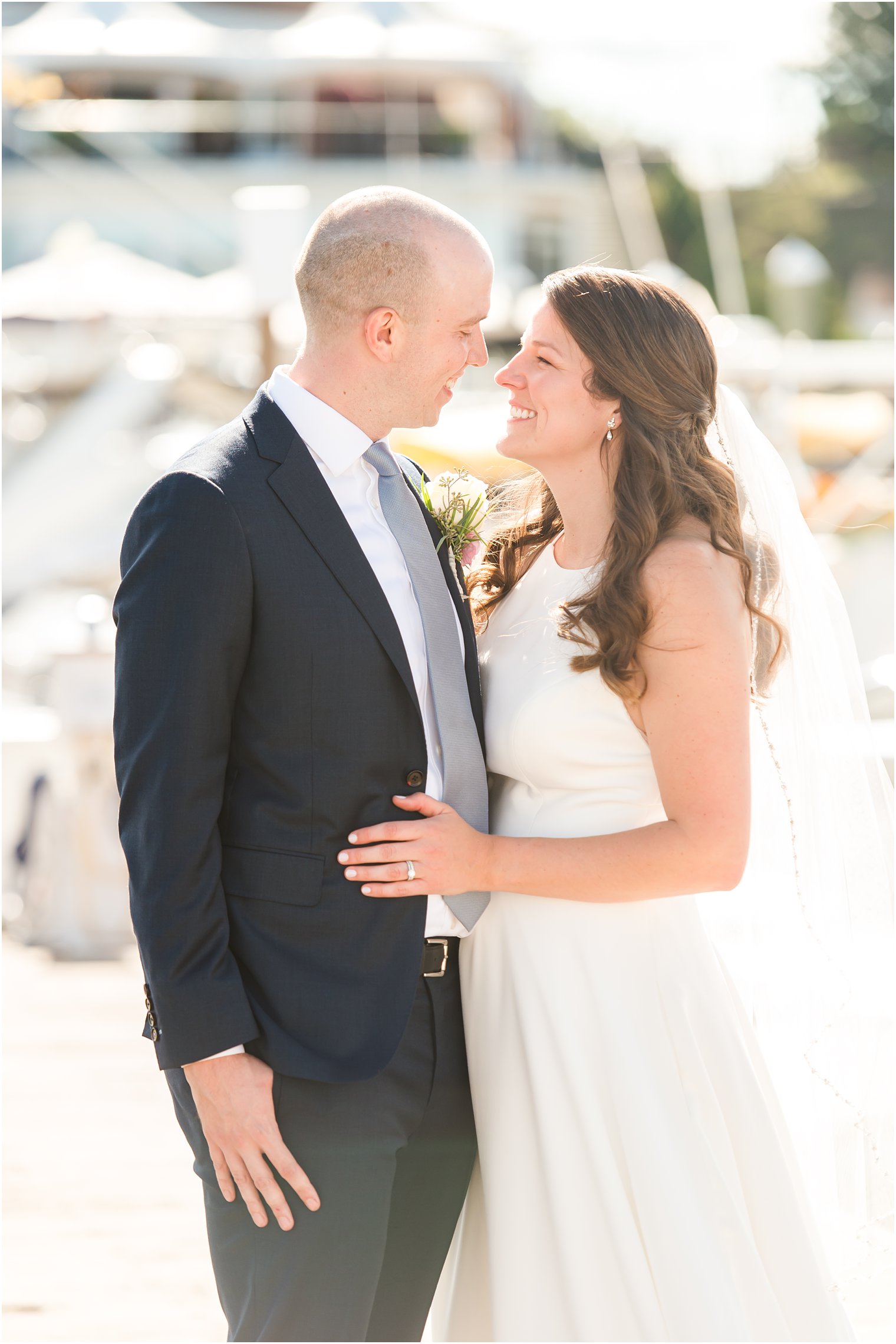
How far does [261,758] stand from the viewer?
2350 mm

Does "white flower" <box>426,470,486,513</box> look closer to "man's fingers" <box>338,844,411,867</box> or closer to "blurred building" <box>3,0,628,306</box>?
"man's fingers" <box>338,844,411,867</box>

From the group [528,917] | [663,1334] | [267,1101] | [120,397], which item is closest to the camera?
[267,1101]

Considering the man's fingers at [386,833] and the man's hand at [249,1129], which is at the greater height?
the man's fingers at [386,833]

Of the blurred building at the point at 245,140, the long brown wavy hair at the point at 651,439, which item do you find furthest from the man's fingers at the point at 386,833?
the blurred building at the point at 245,140

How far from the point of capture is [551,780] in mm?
2764

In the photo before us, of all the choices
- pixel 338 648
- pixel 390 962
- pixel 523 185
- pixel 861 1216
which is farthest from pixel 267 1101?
pixel 523 185

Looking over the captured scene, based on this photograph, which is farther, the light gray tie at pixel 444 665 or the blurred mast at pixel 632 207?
the blurred mast at pixel 632 207

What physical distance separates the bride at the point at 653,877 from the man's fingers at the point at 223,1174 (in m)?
0.54

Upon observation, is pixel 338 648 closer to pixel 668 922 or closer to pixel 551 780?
pixel 551 780

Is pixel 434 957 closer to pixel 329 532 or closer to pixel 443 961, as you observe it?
pixel 443 961

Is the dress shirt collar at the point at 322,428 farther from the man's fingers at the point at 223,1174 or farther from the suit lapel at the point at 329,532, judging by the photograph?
the man's fingers at the point at 223,1174

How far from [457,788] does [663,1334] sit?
1.11 m

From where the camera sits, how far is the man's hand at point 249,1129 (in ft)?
7.49

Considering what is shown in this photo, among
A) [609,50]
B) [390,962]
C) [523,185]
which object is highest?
[609,50]
